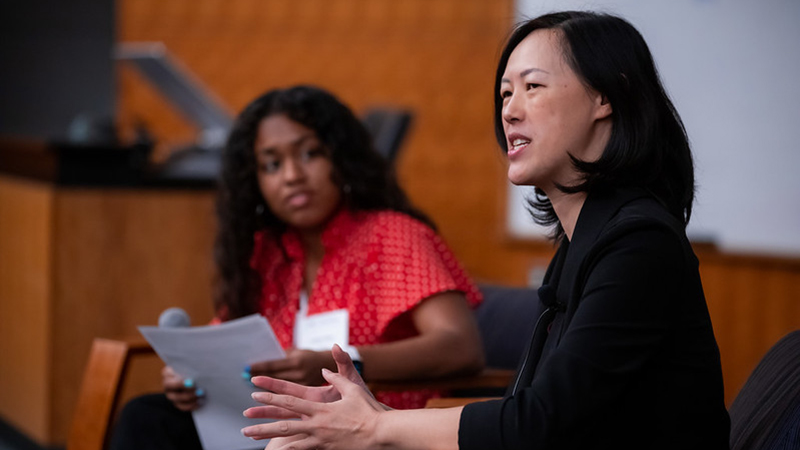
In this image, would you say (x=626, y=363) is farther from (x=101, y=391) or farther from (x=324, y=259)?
(x=101, y=391)

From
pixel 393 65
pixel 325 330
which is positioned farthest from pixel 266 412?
pixel 393 65

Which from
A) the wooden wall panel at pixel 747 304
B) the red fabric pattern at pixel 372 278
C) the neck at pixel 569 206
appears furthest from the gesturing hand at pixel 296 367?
the wooden wall panel at pixel 747 304

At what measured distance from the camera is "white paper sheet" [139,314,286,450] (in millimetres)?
1760

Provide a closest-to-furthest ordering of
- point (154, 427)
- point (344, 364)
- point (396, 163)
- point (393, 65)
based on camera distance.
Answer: point (344, 364), point (154, 427), point (396, 163), point (393, 65)

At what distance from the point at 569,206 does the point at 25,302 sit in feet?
8.54

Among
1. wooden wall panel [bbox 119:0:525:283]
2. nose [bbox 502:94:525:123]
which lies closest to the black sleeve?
nose [bbox 502:94:525:123]

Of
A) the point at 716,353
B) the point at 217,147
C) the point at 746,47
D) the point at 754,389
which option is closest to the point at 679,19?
the point at 746,47

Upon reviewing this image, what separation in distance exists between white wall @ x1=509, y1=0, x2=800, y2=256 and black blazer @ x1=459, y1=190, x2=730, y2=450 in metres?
2.79

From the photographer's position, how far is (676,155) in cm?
125

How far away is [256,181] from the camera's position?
2299 mm

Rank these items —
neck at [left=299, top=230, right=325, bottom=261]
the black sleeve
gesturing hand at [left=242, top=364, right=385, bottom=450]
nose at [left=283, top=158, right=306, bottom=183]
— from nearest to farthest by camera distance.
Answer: the black sleeve → gesturing hand at [left=242, top=364, right=385, bottom=450] → nose at [left=283, top=158, right=306, bottom=183] → neck at [left=299, top=230, right=325, bottom=261]

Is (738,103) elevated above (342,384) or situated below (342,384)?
above

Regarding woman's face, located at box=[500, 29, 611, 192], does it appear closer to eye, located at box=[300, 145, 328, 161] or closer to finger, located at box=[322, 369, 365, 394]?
finger, located at box=[322, 369, 365, 394]

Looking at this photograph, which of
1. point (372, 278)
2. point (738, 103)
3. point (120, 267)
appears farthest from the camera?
point (738, 103)
